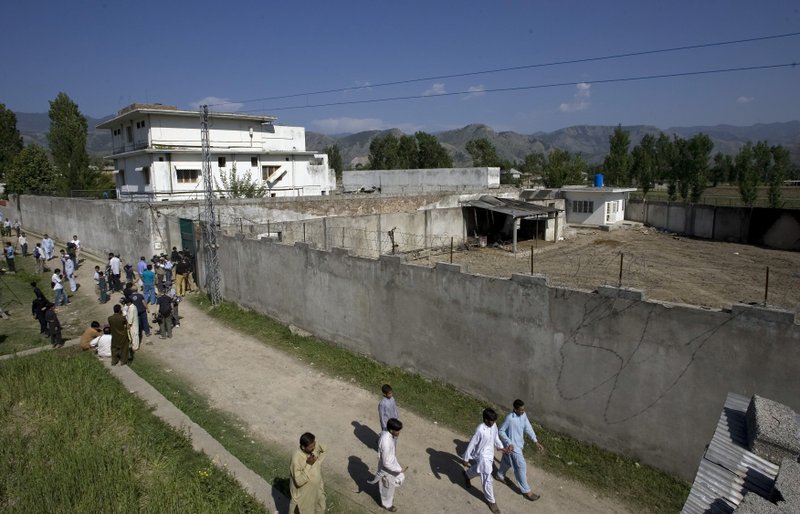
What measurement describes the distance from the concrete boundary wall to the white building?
2446 centimetres

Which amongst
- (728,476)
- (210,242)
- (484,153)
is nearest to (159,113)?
(210,242)

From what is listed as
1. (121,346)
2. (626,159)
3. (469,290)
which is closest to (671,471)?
(469,290)

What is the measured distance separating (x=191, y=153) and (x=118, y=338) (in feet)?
89.9

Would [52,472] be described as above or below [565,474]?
above

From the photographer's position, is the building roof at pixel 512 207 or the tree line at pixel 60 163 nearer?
the building roof at pixel 512 207

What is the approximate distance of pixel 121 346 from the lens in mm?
11953

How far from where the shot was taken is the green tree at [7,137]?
173 feet

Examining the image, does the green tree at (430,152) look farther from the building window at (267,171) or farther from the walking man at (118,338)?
the walking man at (118,338)

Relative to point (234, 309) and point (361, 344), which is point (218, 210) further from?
point (361, 344)

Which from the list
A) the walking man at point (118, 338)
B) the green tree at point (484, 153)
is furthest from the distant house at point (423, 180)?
the walking man at point (118, 338)

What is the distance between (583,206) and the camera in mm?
38938

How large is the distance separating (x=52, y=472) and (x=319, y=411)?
184 inches

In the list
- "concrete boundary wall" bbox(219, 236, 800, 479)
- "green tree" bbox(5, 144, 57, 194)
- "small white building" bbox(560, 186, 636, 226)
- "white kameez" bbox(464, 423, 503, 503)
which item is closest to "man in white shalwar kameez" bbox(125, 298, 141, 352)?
"concrete boundary wall" bbox(219, 236, 800, 479)

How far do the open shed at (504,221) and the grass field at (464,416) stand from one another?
18.1 metres
